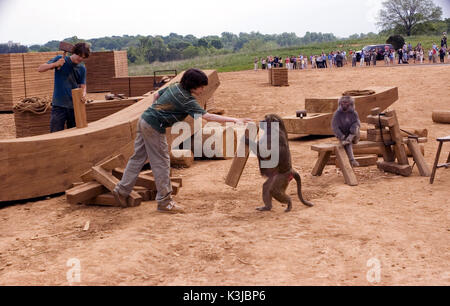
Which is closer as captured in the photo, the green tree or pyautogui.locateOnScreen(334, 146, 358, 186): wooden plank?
pyautogui.locateOnScreen(334, 146, 358, 186): wooden plank

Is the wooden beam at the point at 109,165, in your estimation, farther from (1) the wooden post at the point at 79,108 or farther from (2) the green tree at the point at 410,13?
(2) the green tree at the point at 410,13

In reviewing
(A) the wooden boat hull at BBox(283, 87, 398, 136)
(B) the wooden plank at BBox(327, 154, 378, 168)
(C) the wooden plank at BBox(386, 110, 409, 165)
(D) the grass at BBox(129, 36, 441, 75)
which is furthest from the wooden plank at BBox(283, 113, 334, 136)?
(D) the grass at BBox(129, 36, 441, 75)

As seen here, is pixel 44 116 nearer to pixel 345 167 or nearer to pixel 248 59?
→ pixel 345 167

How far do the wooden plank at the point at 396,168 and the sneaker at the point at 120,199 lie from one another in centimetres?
379

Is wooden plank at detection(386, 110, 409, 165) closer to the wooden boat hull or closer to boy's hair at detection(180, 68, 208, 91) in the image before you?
the wooden boat hull

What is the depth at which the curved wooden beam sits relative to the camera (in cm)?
653

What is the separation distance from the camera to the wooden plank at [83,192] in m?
6.30

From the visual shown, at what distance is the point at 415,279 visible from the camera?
3.87 meters

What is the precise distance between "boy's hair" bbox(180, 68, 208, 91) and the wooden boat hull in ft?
17.1

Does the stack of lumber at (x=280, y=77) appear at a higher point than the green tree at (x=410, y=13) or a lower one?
lower

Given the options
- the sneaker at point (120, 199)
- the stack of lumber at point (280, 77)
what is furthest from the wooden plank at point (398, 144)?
the stack of lumber at point (280, 77)

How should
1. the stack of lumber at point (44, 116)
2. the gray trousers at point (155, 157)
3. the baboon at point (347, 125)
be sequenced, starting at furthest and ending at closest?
the stack of lumber at point (44, 116) < the baboon at point (347, 125) < the gray trousers at point (155, 157)

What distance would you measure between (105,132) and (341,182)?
3.25 metres

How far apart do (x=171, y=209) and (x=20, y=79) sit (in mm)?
11600
